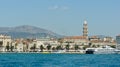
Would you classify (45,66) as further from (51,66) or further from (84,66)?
(84,66)

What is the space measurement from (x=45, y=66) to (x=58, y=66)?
5.66 feet

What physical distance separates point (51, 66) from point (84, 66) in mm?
4262

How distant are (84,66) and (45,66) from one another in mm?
5016

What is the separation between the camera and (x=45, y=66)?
217 ft

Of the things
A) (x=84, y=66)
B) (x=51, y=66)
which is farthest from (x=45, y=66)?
(x=84, y=66)

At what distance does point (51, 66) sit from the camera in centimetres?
6625

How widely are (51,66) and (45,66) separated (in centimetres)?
76

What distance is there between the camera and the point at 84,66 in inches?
2633

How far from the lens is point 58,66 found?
65.8 meters

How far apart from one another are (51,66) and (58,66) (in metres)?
1.02
